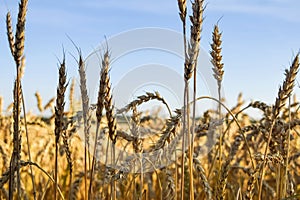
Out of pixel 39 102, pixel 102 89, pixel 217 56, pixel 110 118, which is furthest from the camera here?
pixel 39 102

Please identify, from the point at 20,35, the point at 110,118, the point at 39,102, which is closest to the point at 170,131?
the point at 110,118

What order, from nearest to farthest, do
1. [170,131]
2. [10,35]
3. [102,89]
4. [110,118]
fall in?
[102,89], [110,118], [10,35], [170,131]

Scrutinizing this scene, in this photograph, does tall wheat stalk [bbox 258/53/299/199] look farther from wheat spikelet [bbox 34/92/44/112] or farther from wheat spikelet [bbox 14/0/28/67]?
wheat spikelet [bbox 34/92/44/112]

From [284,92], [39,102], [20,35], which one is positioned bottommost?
[284,92]

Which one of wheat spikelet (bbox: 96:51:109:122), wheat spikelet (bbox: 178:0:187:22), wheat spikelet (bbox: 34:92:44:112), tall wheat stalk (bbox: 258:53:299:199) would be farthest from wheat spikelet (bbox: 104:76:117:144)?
wheat spikelet (bbox: 34:92:44:112)

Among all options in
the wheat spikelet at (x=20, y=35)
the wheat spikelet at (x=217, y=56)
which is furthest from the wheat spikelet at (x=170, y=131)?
the wheat spikelet at (x=20, y=35)

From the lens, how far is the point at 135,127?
227cm

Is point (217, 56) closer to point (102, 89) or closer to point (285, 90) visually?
point (285, 90)

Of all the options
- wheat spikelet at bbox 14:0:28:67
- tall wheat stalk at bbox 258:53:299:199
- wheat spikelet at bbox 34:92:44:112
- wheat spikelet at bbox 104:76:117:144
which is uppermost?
wheat spikelet at bbox 34:92:44:112

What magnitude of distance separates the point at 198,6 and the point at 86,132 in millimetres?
560

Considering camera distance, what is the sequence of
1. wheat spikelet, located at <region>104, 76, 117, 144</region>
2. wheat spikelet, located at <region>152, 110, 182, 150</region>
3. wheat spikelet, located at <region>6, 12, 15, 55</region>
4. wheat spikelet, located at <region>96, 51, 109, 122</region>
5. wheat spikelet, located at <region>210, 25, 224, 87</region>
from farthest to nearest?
wheat spikelet, located at <region>210, 25, 224, 87</region> → wheat spikelet, located at <region>152, 110, 182, 150</region> → wheat spikelet, located at <region>6, 12, 15, 55</region> → wheat spikelet, located at <region>104, 76, 117, 144</region> → wheat spikelet, located at <region>96, 51, 109, 122</region>

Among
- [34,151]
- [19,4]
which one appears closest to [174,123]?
[19,4]

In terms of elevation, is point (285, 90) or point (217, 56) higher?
point (217, 56)

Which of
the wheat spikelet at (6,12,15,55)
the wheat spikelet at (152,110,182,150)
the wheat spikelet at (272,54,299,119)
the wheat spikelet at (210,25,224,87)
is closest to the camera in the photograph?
the wheat spikelet at (6,12,15,55)
